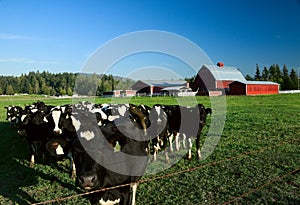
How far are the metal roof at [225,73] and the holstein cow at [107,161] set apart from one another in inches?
2030

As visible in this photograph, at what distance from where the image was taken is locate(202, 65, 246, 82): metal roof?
56487 mm

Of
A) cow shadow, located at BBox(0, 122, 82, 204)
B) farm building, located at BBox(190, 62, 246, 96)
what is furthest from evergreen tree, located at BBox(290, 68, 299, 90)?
cow shadow, located at BBox(0, 122, 82, 204)

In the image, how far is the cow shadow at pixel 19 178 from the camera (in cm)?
634

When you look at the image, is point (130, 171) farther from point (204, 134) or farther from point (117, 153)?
point (204, 134)

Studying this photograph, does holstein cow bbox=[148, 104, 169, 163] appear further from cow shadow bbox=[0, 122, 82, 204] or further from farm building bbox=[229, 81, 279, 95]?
farm building bbox=[229, 81, 279, 95]

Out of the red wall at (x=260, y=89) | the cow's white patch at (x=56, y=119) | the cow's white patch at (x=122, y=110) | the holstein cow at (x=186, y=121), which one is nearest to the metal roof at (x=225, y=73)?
the red wall at (x=260, y=89)

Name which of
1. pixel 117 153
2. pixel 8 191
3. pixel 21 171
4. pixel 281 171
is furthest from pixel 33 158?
pixel 281 171

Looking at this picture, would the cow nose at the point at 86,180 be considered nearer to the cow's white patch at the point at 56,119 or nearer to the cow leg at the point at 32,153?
the cow's white patch at the point at 56,119

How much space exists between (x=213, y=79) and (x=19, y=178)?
167 feet

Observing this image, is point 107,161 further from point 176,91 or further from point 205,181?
point 176,91

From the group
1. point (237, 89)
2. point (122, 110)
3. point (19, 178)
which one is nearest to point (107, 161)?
point (19, 178)

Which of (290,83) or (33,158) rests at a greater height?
(290,83)

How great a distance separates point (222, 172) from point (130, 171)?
3103 millimetres

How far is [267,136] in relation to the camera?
11.6 metres
